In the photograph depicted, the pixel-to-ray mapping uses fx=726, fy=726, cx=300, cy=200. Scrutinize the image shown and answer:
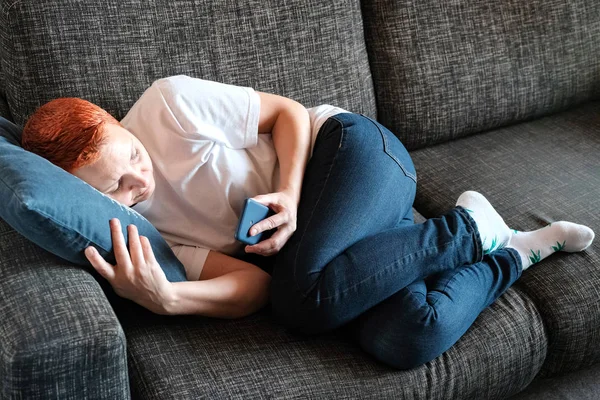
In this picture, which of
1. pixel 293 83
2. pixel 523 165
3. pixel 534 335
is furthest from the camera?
pixel 523 165

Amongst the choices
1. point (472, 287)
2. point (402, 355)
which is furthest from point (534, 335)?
point (402, 355)

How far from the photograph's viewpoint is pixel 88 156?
49.3 inches

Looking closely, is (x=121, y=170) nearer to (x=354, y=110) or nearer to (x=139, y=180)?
(x=139, y=180)

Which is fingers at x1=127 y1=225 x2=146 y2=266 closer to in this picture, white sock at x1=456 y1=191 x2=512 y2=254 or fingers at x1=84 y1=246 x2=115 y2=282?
fingers at x1=84 y1=246 x2=115 y2=282

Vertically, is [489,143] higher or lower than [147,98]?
lower

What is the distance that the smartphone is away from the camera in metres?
1.33

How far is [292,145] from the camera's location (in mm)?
1502

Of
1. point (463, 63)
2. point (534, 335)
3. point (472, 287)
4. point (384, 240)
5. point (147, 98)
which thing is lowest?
point (534, 335)

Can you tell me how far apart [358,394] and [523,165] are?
0.90 m

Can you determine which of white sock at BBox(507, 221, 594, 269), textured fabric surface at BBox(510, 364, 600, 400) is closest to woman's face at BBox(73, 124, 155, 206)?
white sock at BBox(507, 221, 594, 269)

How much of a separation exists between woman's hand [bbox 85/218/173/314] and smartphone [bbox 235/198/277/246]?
16 cm

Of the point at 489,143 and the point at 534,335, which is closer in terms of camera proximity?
the point at 534,335

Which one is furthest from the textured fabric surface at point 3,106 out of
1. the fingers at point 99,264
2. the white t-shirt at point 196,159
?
the fingers at point 99,264

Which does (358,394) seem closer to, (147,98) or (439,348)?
(439,348)
